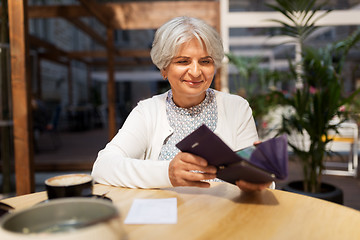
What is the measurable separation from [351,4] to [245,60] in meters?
1.84

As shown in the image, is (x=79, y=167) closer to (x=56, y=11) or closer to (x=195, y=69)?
(x=56, y=11)

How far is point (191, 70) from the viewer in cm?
124

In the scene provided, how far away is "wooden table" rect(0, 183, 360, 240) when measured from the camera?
0.63 m

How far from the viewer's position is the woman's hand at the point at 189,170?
833 millimetres

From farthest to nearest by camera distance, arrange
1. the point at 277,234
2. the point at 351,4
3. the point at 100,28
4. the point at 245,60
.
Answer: the point at 100,28 < the point at 245,60 < the point at 351,4 < the point at 277,234

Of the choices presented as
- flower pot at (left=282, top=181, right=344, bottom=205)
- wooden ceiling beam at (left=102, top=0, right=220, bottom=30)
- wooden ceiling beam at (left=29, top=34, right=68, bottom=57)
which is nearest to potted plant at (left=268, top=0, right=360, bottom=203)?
flower pot at (left=282, top=181, right=344, bottom=205)

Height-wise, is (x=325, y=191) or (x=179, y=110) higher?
(x=179, y=110)

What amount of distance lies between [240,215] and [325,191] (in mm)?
2053

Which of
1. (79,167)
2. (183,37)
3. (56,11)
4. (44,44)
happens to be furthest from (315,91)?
→ (44,44)

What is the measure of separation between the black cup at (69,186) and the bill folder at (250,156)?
0.27 m

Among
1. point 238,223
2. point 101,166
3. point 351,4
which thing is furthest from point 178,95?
point 351,4

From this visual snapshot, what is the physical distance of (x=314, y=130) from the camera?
88.6 inches

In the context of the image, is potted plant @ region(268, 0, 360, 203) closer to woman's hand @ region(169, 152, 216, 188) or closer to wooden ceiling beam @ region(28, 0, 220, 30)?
woman's hand @ region(169, 152, 216, 188)

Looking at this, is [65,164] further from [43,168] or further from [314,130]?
[314,130]
